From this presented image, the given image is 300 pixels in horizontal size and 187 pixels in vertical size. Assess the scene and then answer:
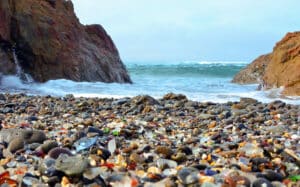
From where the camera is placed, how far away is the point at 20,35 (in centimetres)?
1303

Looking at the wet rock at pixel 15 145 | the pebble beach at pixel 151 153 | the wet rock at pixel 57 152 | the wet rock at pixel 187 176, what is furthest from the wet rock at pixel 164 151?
the wet rock at pixel 15 145

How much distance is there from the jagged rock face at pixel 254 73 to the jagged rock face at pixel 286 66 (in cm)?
681

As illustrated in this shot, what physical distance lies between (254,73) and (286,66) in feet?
32.0

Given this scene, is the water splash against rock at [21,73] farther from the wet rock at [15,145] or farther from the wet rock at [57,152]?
the wet rock at [57,152]

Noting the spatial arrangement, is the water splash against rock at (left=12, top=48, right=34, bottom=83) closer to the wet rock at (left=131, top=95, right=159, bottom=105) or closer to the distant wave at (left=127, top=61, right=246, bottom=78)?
the wet rock at (left=131, top=95, right=159, bottom=105)

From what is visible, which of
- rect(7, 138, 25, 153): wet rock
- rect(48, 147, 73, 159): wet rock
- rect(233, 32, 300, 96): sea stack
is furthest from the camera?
rect(233, 32, 300, 96): sea stack

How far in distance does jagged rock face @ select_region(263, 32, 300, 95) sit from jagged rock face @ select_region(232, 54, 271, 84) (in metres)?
6.81

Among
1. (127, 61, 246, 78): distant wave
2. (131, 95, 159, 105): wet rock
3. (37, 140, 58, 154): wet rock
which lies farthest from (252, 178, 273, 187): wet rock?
(127, 61, 246, 78): distant wave

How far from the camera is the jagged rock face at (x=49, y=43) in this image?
42.1 feet

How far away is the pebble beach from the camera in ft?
8.14

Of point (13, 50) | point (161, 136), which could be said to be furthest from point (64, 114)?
point (13, 50)

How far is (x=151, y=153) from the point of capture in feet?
10.2

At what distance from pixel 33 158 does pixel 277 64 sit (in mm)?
12061

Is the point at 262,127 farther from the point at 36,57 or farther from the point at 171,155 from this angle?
the point at 36,57
